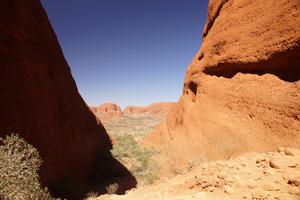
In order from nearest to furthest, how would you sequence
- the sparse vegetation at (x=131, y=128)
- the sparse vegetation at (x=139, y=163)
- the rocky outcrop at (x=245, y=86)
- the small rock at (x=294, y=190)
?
the small rock at (x=294, y=190)
the rocky outcrop at (x=245, y=86)
the sparse vegetation at (x=139, y=163)
the sparse vegetation at (x=131, y=128)

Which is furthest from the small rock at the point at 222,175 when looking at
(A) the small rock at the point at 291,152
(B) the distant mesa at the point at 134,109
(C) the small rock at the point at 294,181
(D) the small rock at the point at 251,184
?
(B) the distant mesa at the point at 134,109

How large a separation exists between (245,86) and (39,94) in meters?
9.47

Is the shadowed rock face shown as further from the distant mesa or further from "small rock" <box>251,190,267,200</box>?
the distant mesa

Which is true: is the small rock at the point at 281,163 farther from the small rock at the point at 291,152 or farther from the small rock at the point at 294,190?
the small rock at the point at 294,190

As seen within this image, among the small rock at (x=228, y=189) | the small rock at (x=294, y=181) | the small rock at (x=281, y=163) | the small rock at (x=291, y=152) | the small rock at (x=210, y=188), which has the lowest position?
the small rock at (x=210, y=188)

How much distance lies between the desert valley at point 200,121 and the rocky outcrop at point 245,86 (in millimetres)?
49

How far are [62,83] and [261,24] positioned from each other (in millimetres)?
10998

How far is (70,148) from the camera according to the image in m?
12.6

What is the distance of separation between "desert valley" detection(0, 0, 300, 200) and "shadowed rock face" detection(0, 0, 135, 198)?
0.05 meters

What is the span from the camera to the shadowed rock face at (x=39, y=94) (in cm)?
857

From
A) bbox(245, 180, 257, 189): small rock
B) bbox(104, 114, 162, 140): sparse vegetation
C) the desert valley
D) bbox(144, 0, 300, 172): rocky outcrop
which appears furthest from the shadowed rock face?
bbox(104, 114, 162, 140): sparse vegetation

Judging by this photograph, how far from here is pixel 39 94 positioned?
33.9 ft

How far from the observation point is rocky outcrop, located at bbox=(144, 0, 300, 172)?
27.8ft

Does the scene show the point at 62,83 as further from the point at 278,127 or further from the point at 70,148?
the point at 278,127
